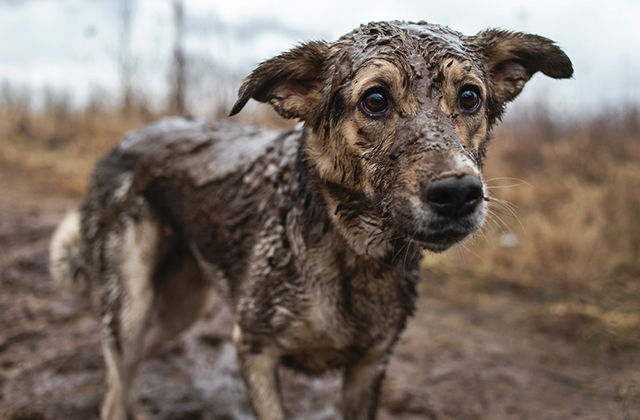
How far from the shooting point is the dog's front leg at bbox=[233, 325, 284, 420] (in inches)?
84.0

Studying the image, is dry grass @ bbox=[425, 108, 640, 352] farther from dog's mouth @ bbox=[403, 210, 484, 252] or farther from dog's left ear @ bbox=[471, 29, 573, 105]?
dog's mouth @ bbox=[403, 210, 484, 252]

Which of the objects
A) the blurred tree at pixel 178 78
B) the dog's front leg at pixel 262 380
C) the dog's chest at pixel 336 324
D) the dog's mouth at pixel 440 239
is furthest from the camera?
the blurred tree at pixel 178 78

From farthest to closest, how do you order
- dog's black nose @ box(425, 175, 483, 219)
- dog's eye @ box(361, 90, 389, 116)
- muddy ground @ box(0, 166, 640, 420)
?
1. muddy ground @ box(0, 166, 640, 420)
2. dog's eye @ box(361, 90, 389, 116)
3. dog's black nose @ box(425, 175, 483, 219)

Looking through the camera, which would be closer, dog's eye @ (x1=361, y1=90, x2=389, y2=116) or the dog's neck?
dog's eye @ (x1=361, y1=90, x2=389, y2=116)

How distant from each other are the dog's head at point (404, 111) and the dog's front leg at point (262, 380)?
714mm

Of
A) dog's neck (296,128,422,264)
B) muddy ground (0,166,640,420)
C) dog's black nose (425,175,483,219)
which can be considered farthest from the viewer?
muddy ground (0,166,640,420)

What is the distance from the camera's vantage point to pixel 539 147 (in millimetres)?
9422

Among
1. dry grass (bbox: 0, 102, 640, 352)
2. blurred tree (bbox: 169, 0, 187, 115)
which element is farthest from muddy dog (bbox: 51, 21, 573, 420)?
blurred tree (bbox: 169, 0, 187, 115)

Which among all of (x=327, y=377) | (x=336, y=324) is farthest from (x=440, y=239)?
(x=327, y=377)

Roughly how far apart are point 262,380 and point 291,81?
1.42 meters

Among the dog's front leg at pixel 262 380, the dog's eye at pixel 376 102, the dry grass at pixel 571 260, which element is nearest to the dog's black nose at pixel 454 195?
the dog's eye at pixel 376 102

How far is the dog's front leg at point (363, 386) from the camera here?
7.34 ft

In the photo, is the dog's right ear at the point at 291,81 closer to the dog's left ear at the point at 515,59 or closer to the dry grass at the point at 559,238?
the dog's left ear at the point at 515,59

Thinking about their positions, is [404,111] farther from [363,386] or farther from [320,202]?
[363,386]
